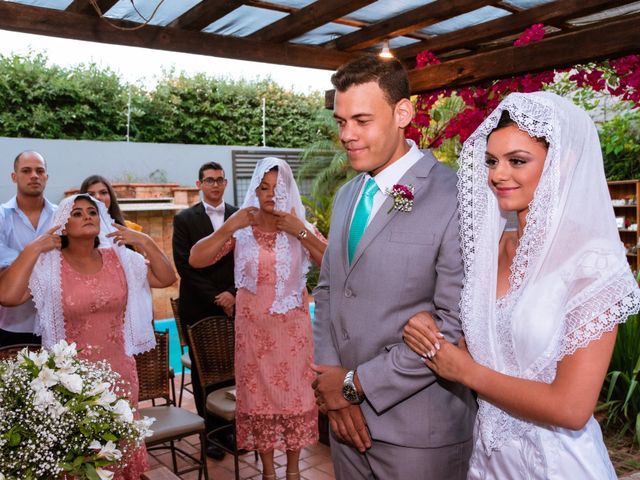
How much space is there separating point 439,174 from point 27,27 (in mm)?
3420

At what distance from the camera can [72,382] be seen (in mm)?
1830

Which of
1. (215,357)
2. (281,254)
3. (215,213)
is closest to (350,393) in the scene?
(281,254)

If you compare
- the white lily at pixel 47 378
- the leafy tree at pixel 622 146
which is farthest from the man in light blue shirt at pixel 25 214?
the leafy tree at pixel 622 146

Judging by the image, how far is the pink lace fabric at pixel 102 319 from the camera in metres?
3.09

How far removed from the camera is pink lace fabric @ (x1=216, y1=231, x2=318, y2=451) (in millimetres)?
3652

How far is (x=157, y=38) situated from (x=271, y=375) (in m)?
2.79

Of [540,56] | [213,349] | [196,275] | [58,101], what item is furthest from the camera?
[58,101]

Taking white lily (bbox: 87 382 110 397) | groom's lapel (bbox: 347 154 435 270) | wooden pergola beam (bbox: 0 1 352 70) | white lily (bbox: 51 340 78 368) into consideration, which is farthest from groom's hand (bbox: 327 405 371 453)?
wooden pergola beam (bbox: 0 1 352 70)

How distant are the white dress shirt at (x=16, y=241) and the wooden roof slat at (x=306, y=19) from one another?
2.27 meters

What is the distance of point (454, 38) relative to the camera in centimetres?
564

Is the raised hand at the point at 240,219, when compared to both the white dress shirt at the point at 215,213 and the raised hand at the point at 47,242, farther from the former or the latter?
the white dress shirt at the point at 215,213

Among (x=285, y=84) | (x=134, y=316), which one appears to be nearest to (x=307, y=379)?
(x=134, y=316)

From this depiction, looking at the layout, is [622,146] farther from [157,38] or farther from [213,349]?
[213,349]

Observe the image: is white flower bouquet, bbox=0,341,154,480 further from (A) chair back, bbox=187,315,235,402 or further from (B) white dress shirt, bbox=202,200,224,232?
(B) white dress shirt, bbox=202,200,224,232
